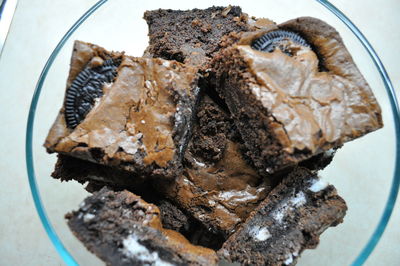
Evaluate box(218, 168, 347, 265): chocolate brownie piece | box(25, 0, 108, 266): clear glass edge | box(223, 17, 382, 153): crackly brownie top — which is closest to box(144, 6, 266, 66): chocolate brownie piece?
box(223, 17, 382, 153): crackly brownie top

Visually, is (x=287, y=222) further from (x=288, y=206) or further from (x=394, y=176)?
(x=394, y=176)

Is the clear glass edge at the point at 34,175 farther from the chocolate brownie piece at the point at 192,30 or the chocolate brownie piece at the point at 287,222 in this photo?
the chocolate brownie piece at the point at 287,222

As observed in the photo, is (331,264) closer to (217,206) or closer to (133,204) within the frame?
(217,206)

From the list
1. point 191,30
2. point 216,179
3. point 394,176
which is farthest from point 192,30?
point 394,176

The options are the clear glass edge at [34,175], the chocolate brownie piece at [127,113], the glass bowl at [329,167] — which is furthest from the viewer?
the glass bowl at [329,167]

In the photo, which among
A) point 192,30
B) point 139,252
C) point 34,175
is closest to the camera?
point 139,252

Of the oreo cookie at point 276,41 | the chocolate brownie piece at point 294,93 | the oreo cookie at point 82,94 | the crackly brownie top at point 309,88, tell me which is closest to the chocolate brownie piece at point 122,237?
the oreo cookie at point 82,94

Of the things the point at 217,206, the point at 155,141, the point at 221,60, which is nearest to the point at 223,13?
the point at 221,60
